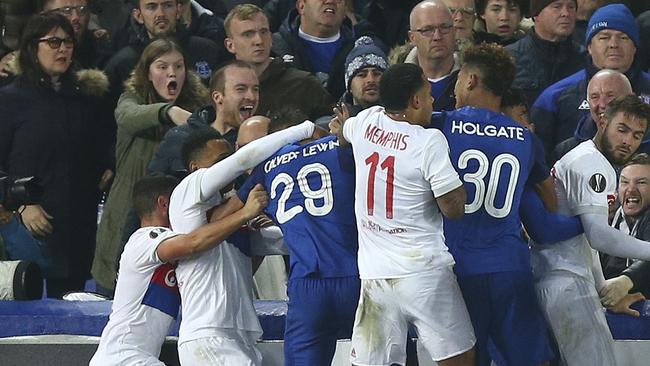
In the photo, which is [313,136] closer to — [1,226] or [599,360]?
[599,360]

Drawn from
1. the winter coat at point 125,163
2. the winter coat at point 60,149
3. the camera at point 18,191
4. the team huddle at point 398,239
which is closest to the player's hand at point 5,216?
the winter coat at point 60,149

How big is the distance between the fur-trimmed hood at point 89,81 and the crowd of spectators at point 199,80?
0.03ft

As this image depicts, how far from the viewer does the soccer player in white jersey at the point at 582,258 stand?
10.1 m

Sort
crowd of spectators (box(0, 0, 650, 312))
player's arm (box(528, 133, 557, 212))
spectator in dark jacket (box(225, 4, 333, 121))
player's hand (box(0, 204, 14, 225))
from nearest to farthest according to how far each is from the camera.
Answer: player's arm (box(528, 133, 557, 212)) → crowd of spectators (box(0, 0, 650, 312)) → spectator in dark jacket (box(225, 4, 333, 121)) → player's hand (box(0, 204, 14, 225))

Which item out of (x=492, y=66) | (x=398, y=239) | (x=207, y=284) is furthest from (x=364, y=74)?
(x=398, y=239)

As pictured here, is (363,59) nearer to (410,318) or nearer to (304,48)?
(304,48)

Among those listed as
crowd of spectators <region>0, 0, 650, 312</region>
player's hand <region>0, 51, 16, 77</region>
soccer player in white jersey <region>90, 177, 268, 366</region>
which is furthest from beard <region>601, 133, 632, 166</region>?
player's hand <region>0, 51, 16, 77</region>

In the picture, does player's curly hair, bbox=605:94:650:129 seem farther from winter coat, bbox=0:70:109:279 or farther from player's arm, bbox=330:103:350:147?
winter coat, bbox=0:70:109:279

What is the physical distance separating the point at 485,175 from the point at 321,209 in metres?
0.94

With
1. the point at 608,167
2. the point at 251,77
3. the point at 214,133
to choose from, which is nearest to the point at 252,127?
the point at 214,133

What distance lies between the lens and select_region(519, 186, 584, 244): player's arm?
10016 mm

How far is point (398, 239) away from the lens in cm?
971

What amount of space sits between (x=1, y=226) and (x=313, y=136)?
3.31 meters

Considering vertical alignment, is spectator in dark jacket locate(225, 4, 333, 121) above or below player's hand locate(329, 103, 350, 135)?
above
